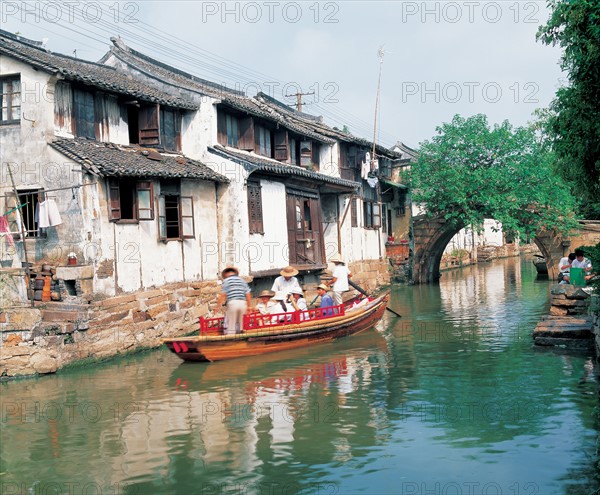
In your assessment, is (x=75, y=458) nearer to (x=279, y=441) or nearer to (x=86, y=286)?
(x=279, y=441)

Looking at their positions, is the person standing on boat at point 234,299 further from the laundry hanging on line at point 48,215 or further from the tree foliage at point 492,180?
the tree foliage at point 492,180

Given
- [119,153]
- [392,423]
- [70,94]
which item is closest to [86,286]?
[119,153]

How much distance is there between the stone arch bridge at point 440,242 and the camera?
31281 mm

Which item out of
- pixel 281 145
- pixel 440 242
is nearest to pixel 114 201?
pixel 281 145

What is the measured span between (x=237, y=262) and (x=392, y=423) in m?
9.97

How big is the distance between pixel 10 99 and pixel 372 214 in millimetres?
18550

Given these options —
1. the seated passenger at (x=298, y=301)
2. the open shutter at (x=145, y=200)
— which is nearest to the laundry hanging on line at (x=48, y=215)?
the open shutter at (x=145, y=200)

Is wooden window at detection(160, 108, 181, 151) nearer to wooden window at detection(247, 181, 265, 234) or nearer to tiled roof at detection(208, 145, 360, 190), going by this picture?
tiled roof at detection(208, 145, 360, 190)

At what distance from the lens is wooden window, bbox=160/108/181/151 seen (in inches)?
739

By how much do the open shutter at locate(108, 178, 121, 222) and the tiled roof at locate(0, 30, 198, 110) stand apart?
7.64 ft

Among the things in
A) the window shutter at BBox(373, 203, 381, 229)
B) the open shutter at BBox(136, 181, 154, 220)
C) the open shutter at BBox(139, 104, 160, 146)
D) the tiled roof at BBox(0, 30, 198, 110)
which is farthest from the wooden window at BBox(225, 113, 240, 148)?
the window shutter at BBox(373, 203, 381, 229)

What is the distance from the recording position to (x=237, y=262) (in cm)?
1884

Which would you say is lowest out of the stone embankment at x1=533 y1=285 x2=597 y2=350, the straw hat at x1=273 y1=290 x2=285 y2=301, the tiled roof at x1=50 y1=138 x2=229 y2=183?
the stone embankment at x1=533 y1=285 x2=597 y2=350

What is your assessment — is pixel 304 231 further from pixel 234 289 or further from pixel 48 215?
pixel 48 215
